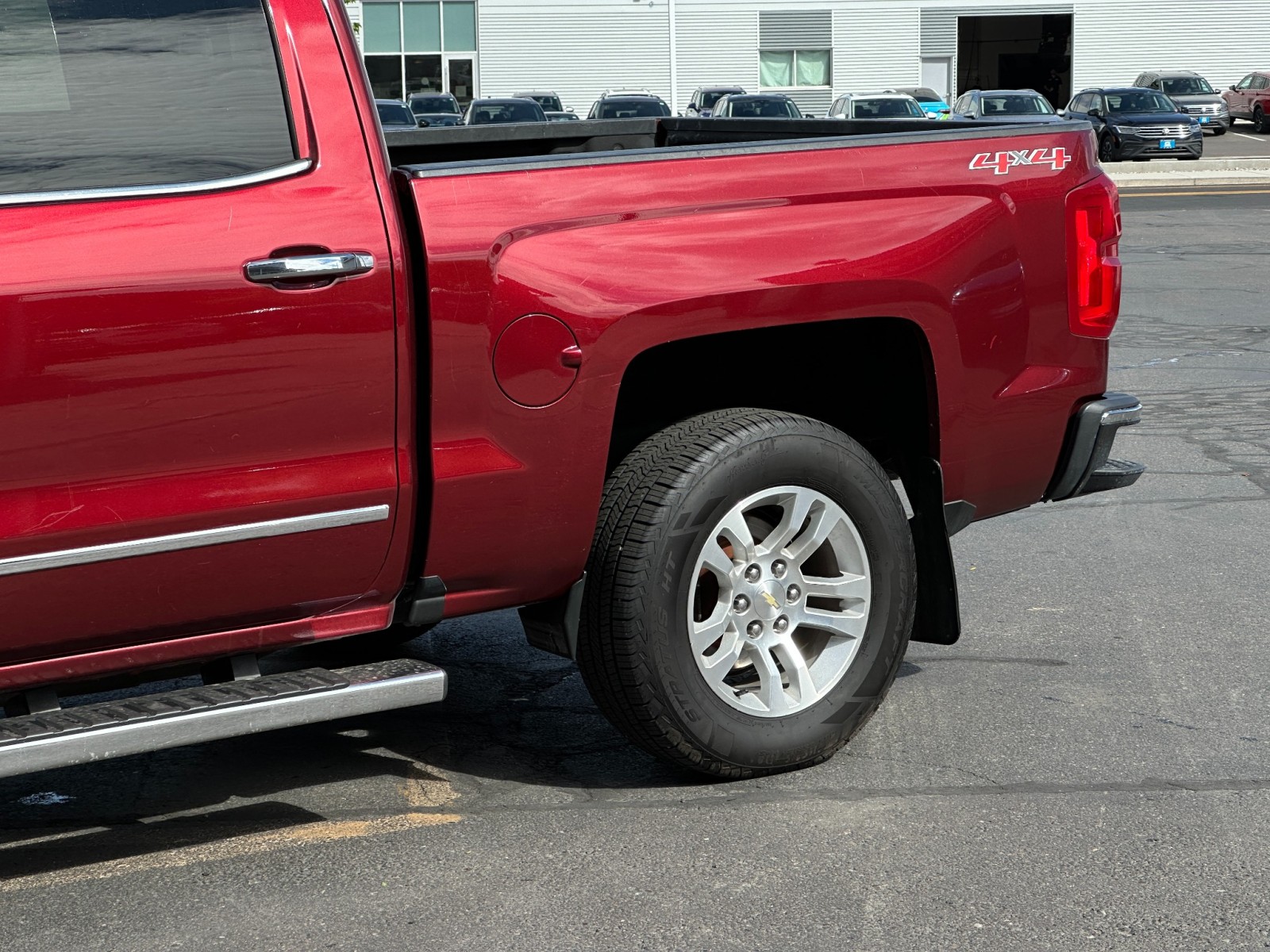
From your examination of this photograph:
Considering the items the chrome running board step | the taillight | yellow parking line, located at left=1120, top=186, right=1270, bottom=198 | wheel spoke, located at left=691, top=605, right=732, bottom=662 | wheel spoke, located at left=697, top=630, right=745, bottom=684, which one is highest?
the taillight

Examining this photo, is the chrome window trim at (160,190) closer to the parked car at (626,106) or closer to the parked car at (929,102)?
the parked car at (626,106)

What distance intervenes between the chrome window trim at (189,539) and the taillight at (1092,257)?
79.0 inches

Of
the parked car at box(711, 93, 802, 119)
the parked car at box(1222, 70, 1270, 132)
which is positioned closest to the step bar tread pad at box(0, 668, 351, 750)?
the parked car at box(711, 93, 802, 119)

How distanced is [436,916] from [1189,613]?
3113 millimetres

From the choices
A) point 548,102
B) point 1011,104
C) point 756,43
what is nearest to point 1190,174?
point 1011,104

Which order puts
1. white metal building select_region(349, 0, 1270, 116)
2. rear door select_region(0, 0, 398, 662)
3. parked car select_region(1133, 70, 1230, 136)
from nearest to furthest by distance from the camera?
rear door select_region(0, 0, 398, 662) → parked car select_region(1133, 70, 1230, 136) → white metal building select_region(349, 0, 1270, 116)

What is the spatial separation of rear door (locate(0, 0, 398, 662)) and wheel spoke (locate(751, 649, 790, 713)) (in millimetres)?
1039

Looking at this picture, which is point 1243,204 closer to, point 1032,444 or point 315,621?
point 1032,444

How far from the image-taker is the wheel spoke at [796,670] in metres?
4.06

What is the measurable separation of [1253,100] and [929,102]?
37.5 feet

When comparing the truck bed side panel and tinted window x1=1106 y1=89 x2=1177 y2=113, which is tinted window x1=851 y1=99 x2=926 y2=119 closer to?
tinted window x1=1106 y1=89 x2=1177 y2=113

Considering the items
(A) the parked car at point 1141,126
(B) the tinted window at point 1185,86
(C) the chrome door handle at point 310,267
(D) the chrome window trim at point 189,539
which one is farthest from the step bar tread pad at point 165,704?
(B) the tinted window at point 1185,86

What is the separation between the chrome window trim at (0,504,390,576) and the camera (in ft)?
10.3

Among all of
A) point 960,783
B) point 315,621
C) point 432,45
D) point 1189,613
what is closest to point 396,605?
point 315,621
